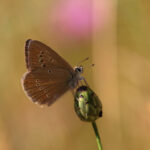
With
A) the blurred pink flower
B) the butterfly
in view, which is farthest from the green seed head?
the blurred pink flower

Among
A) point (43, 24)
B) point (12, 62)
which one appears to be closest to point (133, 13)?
point (43, 24)

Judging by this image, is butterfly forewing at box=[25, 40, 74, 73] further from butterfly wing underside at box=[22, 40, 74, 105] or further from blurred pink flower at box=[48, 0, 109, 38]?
blurred pink flower at box=[48, 0, 109, 38]

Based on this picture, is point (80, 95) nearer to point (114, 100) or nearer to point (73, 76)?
point (73, 76)

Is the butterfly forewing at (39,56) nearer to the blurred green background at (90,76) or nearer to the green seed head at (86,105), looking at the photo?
the green seed head at (86,105)

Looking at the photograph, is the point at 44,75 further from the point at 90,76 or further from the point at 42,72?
the point at 90,76

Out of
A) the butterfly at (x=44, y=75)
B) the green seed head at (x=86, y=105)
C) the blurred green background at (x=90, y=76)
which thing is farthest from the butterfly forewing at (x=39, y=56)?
the blurred green background at (x=90, y=76)

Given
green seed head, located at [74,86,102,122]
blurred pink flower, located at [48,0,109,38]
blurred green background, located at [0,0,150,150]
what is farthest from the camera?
blurred pink flower, located at [48,0,109,38]
